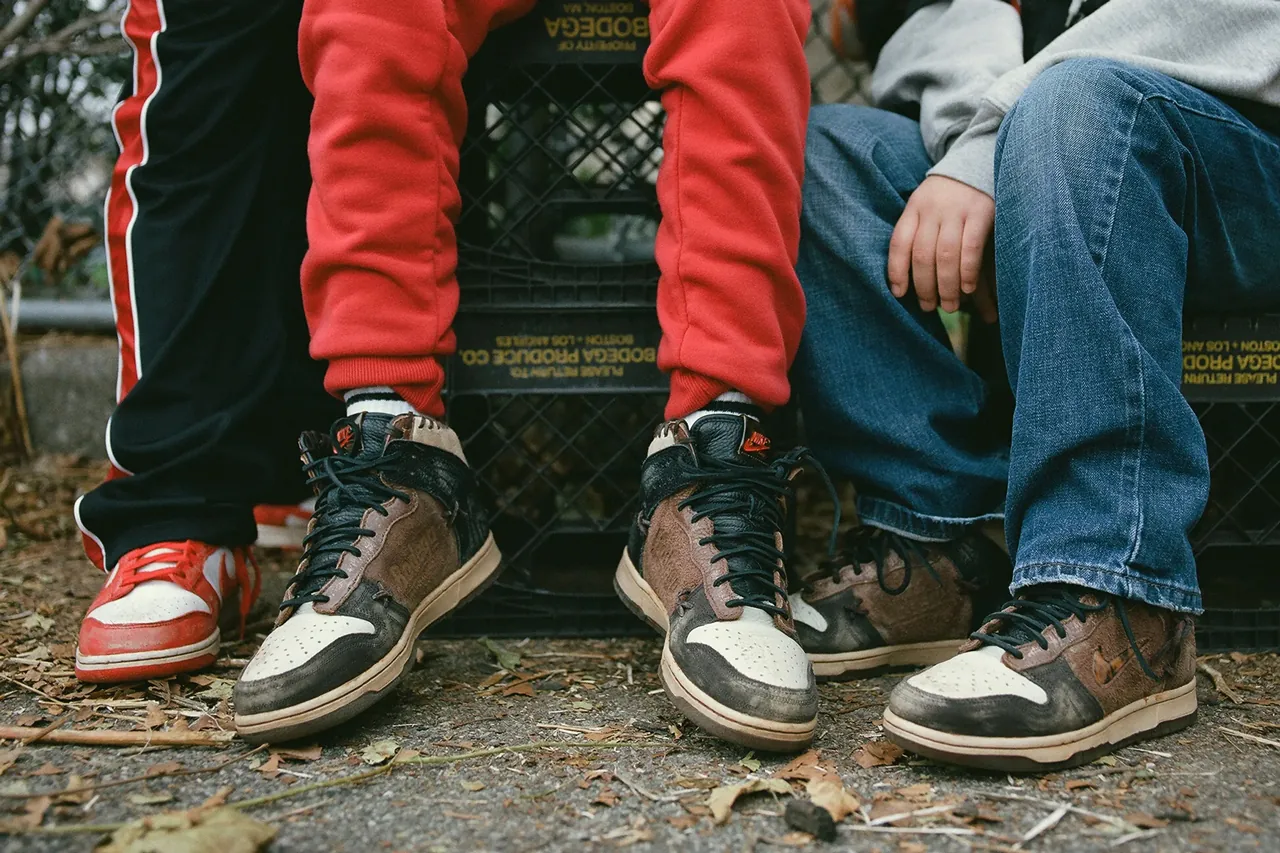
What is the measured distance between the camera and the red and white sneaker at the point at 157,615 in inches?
45.1

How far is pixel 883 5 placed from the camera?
59.6 inches

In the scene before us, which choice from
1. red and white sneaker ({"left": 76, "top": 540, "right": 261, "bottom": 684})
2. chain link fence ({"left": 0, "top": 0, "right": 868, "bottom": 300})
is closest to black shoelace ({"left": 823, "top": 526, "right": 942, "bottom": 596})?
red and white sneaker ({"left": 76, "top": 540, "right": 261, "bottom": 684})

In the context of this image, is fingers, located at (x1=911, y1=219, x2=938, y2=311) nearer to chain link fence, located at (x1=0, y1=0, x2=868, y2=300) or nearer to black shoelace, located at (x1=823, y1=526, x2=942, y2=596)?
black shoelace, located at (x1=823, y1=526, x2=942, y2=596)

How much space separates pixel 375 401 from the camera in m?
1.15

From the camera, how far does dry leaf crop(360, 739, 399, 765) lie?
96cm

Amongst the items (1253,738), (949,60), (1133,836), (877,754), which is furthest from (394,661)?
(949,60)

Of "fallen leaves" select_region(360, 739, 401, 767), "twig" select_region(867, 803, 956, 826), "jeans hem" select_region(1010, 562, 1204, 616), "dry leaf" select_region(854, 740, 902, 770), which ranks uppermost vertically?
"jeans hem" select_region(1010, 562, 1204, 616)

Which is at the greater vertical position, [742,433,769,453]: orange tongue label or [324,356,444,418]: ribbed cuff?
[324,356,444,418]: ribbed cuff

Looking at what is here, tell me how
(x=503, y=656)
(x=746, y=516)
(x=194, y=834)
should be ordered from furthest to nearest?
(x=503, y=656)
(x=746, y=516)
(x=194, y=834)

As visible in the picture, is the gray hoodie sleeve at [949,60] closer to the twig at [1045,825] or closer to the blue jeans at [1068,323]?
the blue jeans at [1068,323]

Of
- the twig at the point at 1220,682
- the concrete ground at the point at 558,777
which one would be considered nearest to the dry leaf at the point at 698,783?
the concrete ground at the point at 558,777

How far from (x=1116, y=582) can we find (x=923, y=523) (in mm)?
300

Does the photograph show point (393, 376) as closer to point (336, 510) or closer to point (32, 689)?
point (336, 510)

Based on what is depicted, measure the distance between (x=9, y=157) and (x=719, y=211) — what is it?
90.3 inches
